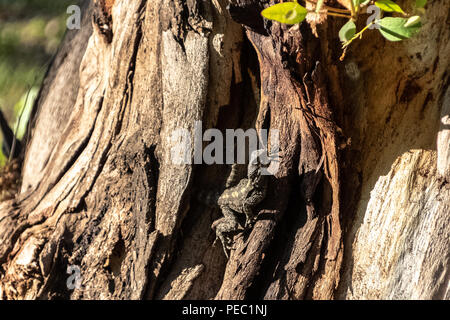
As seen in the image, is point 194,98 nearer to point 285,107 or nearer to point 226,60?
point 226,60

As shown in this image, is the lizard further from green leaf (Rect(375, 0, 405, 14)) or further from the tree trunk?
green leaf (Rect(375, 0, 405, 14))

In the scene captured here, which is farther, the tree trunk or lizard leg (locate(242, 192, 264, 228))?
lizard leg (locate(242, 192, 264, 228))

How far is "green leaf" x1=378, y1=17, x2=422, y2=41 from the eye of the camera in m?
1.75

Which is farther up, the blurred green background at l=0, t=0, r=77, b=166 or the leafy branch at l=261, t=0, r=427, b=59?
the blurred green background at l=0, t=0, r=77, b=166

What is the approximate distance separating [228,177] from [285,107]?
0.50 meters

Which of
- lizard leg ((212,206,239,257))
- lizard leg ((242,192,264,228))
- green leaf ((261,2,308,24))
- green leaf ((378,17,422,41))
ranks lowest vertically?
lizard leg ((212,206,239,257))

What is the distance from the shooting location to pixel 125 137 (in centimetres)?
251

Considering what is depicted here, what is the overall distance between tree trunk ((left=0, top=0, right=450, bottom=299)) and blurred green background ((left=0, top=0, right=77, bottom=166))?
63.3 inches

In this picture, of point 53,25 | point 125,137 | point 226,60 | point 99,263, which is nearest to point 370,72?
point 226,60

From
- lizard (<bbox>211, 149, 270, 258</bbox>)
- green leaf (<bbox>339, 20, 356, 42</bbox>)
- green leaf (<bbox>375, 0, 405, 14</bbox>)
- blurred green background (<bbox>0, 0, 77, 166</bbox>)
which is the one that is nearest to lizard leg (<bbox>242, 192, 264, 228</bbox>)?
lizard (<bbox>211, 149, 270, 258</bbox>)

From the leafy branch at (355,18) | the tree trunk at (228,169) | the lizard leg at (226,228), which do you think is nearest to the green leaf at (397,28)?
the leafy branch at (355,18)

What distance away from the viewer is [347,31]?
1826 mm

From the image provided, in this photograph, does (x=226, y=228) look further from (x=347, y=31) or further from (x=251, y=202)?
(x=347, y=31)

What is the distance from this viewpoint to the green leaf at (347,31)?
1811 mm
